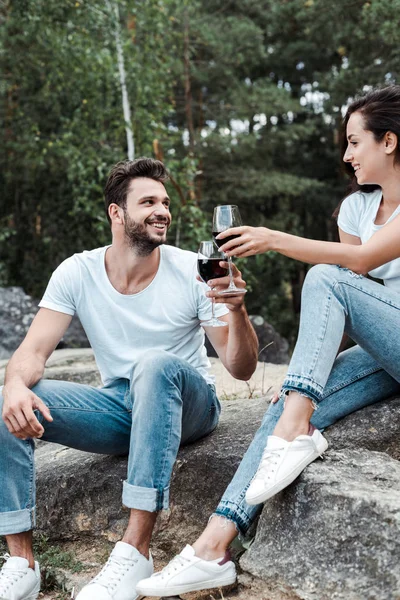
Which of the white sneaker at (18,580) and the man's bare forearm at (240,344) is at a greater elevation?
the man's bare forearm at (240,344)

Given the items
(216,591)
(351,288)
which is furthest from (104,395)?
(351,288)

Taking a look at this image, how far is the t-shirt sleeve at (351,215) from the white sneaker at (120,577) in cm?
163

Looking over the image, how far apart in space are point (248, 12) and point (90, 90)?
6786 mm

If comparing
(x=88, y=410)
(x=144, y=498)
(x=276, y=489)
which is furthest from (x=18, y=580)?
(x=276, y=489)

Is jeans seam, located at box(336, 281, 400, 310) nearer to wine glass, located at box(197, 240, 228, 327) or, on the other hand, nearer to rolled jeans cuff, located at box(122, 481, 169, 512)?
wine glass, located at box(197, 240, 228, 327)

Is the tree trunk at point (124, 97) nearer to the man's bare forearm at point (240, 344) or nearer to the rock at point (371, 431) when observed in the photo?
the man's bare forearm at point (240, 344)

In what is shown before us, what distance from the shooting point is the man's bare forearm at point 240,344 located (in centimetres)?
262

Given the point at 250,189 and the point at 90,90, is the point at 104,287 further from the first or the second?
the point at 250,189

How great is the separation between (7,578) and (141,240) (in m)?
1.45

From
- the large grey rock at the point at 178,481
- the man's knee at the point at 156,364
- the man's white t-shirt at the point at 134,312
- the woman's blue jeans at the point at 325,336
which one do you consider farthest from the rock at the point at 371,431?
the man's knee at the point at 156,364

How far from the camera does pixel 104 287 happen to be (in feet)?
9.55

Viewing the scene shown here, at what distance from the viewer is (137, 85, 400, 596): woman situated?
2.18 m

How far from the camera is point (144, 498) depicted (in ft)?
7.58

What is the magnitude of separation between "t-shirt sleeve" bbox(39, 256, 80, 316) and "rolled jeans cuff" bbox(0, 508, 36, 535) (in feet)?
2.82
